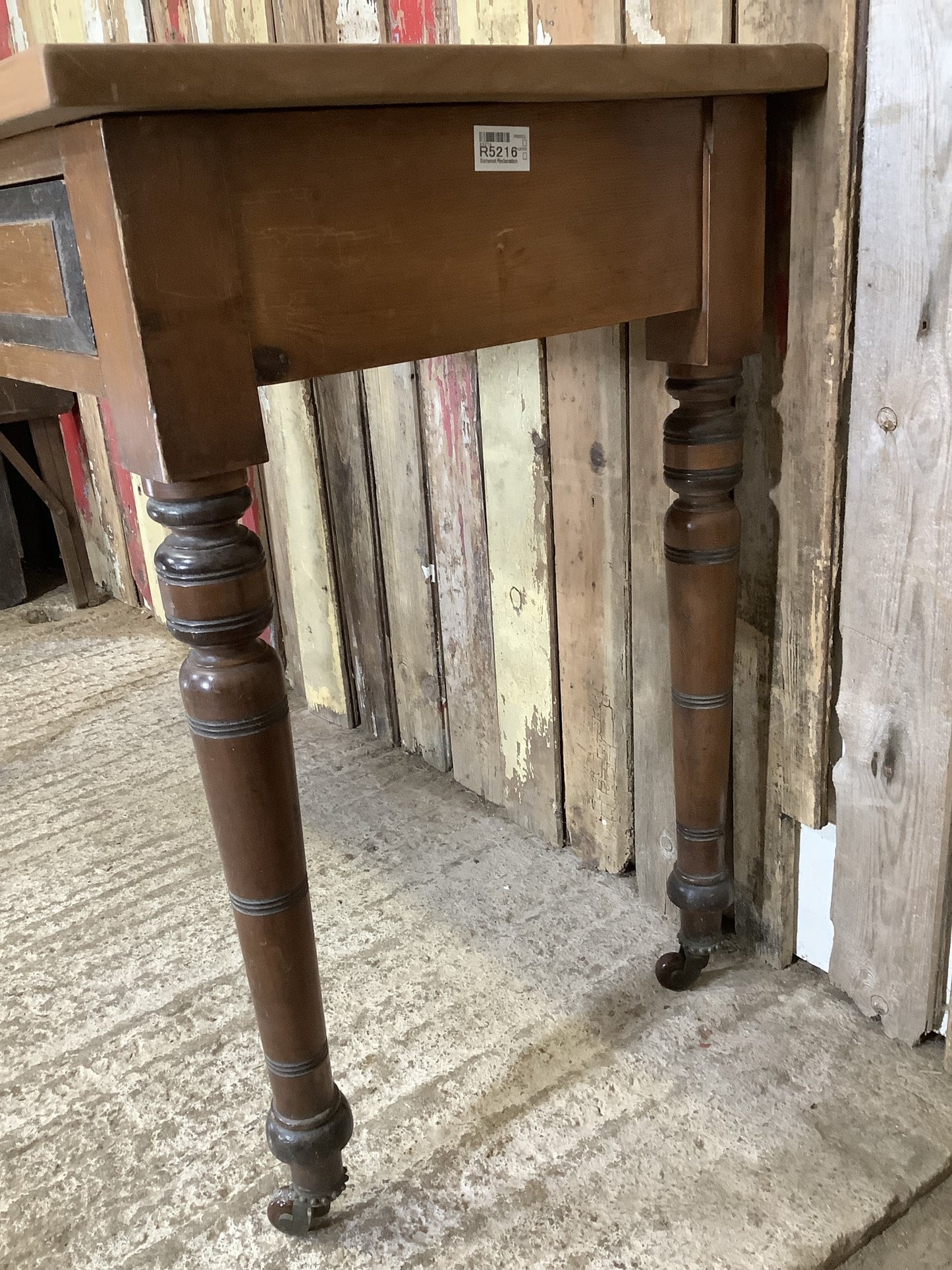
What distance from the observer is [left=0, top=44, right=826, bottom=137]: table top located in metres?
0.55

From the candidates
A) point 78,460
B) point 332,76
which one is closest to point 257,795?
point 332,76

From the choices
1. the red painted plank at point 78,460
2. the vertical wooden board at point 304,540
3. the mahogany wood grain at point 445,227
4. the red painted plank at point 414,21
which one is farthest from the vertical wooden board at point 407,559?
the red painted plank at point 78,460

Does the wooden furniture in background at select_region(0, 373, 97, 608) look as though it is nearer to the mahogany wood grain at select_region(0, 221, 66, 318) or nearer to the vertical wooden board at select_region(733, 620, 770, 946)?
the mahogany wood grain at select_region(0, 221, 66, 318)

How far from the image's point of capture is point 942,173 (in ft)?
2.72

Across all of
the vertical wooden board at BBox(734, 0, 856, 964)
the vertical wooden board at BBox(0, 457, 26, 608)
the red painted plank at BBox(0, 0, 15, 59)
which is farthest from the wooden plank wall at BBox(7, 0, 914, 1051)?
the vertical wooden board at BBox(0, 457, 26, 608)

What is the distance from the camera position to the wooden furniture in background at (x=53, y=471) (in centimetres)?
236

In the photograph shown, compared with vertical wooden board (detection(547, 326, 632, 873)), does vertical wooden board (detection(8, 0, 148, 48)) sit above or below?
above

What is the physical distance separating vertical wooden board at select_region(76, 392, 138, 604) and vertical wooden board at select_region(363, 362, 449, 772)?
1.08 m

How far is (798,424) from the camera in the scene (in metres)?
0.98

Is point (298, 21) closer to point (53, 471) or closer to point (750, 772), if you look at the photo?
point (750, 772)

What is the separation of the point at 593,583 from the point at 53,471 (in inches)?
67.9

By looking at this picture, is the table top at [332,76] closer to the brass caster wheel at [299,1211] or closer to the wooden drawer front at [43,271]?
the wooden drawer front at [43,271]

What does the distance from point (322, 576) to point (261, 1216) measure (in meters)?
1.01

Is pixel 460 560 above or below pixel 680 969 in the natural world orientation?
above
